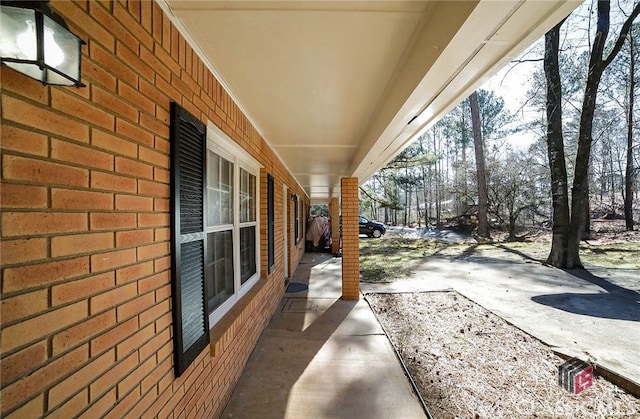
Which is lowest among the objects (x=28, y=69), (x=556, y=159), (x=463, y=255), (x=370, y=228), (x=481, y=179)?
(x=463, y=255)

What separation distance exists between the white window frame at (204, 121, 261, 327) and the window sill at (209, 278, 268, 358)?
0.15 feet

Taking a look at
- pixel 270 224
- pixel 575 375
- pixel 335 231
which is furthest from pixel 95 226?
pixel 335 231

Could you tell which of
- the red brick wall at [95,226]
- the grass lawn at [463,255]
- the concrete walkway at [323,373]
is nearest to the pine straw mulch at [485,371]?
the concrete walkway at [323,373]

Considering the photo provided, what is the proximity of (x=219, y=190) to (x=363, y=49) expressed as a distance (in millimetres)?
1616

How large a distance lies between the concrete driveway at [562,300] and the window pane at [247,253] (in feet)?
9.25

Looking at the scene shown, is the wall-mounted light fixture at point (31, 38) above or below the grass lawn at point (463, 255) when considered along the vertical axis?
above

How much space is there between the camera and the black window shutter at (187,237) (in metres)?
1.42

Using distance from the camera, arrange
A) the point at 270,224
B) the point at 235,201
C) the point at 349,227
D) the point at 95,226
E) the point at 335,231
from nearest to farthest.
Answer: the point at 95,226
the point at 235,201
the point at 270,224
the point at 349,227
the point at 335,231

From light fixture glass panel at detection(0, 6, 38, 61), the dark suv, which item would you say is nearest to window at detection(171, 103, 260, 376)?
light fixture glass panel at detection(0, 6, 38, 61)

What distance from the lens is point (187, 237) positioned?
5.13 feet

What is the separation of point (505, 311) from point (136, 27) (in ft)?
18.3

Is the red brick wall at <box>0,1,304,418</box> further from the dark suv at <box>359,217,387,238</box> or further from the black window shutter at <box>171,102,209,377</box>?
the dark suv at <box>359,217,387,238</box>

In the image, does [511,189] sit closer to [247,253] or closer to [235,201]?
[247,253]

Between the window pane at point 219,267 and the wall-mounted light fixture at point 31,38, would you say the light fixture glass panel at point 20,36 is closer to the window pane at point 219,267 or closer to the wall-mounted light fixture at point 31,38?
the wall-mounted light fixture at point 31,38
